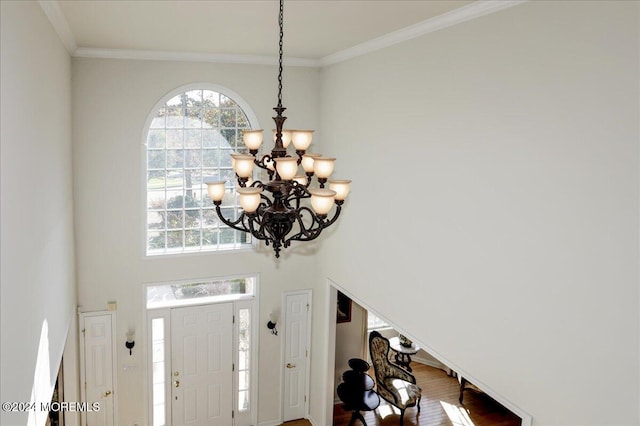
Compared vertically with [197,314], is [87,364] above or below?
below

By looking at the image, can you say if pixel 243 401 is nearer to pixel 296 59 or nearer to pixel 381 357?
pixel 381 357

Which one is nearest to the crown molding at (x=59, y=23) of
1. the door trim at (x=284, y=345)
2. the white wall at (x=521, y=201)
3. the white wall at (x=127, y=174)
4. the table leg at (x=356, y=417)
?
the white wall at (x=127, y=174)

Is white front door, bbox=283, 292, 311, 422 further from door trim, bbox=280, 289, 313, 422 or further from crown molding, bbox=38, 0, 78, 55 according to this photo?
crown molding, bbox=38, 0, 78, 55

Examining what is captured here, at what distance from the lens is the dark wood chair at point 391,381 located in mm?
6926

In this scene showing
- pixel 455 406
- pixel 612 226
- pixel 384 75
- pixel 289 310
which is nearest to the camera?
pixel 612 226

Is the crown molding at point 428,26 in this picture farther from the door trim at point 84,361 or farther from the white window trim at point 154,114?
the door trim at point 84,361

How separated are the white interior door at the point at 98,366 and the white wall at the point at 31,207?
1.24 metres

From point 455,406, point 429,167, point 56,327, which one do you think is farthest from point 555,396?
point 455,406

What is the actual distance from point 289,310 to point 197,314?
120 centimetres

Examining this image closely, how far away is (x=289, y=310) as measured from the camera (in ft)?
21.6

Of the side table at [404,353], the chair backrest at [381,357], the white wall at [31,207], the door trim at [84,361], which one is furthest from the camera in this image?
the side table at [404,353]

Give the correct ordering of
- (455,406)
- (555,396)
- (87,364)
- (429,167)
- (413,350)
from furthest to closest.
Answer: (413,350), (455,406), (87,364), (429,167), (555,396)

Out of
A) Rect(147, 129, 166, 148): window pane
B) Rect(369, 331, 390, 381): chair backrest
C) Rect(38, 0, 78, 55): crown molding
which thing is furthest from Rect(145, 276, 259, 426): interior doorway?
Rect(38, 0, 78, 55): crown molding

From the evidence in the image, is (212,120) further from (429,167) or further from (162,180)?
(429,167)
